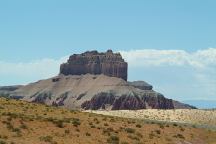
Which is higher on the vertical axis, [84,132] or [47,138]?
[84,132]

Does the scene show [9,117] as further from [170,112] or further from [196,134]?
[170,112]

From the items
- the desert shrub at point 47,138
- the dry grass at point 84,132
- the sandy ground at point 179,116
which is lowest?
the desert shrub at point 47,138

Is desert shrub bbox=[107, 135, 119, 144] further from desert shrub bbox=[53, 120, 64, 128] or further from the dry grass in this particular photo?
desert shrub bbox=[53, 120, 64, 128]

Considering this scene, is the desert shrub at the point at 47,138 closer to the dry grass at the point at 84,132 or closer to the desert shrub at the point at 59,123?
the dry grass at the point at 84,132

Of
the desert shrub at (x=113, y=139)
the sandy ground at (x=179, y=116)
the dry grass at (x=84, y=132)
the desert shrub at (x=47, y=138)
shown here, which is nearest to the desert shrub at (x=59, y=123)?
the dry grass at (x=84, y=132)

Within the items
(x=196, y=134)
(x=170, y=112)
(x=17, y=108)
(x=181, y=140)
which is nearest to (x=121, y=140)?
(x=181, y=140)

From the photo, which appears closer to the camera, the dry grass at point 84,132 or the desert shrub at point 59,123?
the dry grass at point 84,132

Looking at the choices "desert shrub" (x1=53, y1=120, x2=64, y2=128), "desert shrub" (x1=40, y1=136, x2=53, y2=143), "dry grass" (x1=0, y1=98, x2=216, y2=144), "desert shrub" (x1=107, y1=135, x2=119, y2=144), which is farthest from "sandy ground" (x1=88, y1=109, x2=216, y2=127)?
"desert shrub" (x1=40, y1=136, x2=53, y2=143)

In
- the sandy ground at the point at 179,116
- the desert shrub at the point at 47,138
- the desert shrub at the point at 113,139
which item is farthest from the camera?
the sandy ground at the point at 179,116

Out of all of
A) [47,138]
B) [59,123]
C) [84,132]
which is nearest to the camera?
[47,138]

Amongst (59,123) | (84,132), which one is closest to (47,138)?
(84,132)

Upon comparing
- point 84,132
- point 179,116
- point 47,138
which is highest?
point 179,116

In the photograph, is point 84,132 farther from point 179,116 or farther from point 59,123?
point 179,116

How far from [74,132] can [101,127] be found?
212 inches
